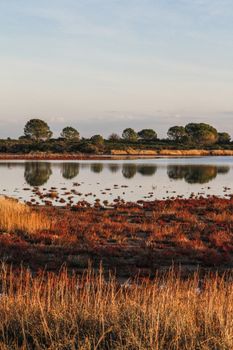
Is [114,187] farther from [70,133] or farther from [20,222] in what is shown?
[70,133]

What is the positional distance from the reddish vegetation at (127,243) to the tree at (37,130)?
481 ft

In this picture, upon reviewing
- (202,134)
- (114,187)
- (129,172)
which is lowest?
(114,187)

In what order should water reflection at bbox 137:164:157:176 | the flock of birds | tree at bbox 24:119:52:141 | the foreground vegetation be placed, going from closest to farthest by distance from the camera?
the foreground vegetation → the flock of birds → water reflection at bbox 137:164:157:176 → tree at bbox 24:119:52:141

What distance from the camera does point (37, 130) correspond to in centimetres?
16850

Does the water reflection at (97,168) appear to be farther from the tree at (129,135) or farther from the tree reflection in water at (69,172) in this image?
the tree at (129,135)

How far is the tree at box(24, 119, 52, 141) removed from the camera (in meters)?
168

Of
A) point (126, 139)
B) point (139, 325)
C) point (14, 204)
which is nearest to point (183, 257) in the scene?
point (139, 325)

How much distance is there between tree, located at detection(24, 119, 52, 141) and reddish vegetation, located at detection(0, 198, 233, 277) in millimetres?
146760

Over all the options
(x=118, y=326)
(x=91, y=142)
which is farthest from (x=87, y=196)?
(x=91, y=142)

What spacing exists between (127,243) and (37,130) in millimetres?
155305

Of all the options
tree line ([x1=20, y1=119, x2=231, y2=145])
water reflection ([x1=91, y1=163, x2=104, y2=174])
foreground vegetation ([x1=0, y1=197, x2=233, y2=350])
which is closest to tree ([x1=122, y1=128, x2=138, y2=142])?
tree line ([x1=20, y1=119, x2=231, y2=145])

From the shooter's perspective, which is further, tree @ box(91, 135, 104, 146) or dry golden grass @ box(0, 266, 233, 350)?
tree @ box(91, 135, 104, 146)

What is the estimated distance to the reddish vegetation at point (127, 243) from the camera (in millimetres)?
13805

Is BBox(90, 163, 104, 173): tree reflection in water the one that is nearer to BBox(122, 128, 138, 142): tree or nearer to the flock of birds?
the flock of birds
